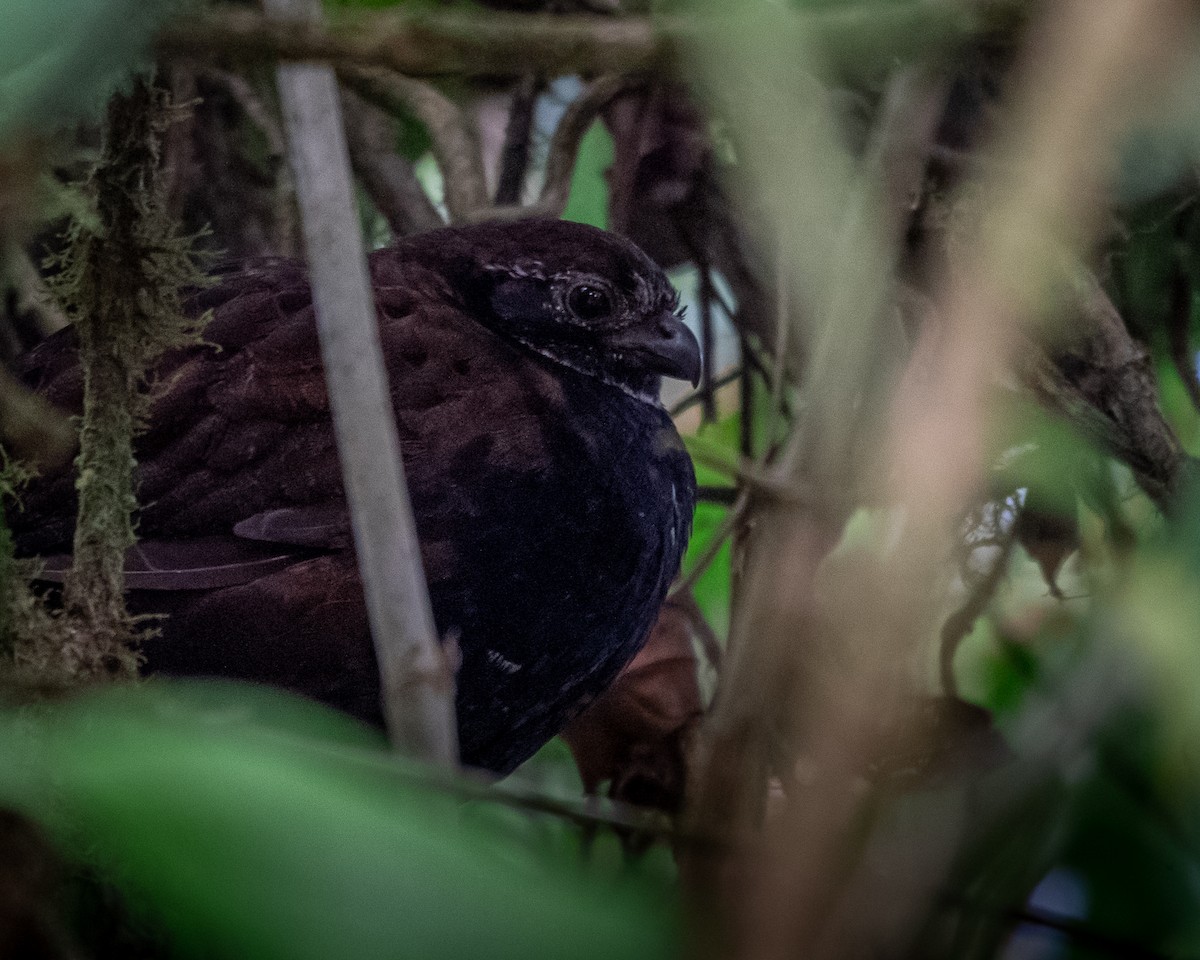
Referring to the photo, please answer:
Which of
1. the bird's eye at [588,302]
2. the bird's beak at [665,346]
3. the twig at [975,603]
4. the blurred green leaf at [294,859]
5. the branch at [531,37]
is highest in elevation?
the branch at [531,37]

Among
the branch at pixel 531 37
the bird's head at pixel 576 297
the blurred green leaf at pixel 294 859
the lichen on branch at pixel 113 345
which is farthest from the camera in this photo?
the bird's head at pixel 576 297

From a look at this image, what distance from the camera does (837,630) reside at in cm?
60

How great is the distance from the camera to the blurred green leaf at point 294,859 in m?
0.37

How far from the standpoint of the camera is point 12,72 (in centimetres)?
42

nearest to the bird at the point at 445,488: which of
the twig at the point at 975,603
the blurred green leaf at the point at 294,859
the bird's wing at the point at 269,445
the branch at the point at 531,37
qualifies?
the bird's wing at the point at 269,445

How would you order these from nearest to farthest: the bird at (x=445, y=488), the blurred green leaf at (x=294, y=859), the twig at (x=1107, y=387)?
the blurred green leaf at (x=294, y=859)
the twig at (x=1107, y=387)
the bird at (x=445, y=488)

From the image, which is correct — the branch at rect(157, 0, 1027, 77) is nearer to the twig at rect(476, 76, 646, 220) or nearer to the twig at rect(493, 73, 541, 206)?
the twig at rect(476, 76, 646, 220)

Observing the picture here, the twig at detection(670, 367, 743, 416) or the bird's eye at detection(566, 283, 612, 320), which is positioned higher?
the bird's eye at detection(566, 283, 612, 320)

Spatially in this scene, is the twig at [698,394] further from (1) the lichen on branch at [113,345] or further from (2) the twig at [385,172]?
(1) the lichen on branch at [113,345]

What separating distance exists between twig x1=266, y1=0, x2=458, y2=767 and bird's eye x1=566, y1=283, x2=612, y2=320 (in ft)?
2.17

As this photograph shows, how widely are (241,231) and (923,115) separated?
45.7 inches

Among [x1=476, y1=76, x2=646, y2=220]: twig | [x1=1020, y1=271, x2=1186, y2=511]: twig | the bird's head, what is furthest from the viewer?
[x1=476, y1=76, x2=646, y2=220]: twig

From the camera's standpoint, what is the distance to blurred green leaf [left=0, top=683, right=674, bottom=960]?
37cm

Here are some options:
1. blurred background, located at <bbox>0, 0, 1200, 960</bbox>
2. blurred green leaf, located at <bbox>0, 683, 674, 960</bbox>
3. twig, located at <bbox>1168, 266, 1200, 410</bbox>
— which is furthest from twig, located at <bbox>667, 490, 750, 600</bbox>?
blurred green leaf, located at <bbox>0, 683, 674, 960</bbox>
